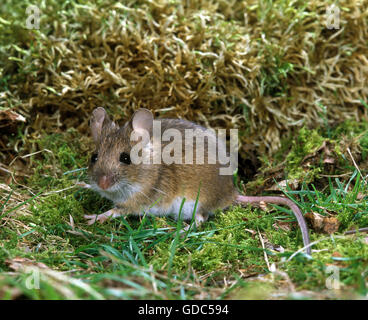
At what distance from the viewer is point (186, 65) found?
4.84 meters

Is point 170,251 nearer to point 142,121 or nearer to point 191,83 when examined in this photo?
point 142,121

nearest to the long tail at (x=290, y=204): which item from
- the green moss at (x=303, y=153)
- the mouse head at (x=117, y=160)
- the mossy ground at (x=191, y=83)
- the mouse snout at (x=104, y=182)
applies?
the mossy ground at (x=191, y=83)

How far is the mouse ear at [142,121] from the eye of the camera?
3727 millimetres

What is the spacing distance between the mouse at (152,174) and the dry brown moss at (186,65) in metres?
0.86

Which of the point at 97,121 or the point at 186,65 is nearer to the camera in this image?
the point at 97,121

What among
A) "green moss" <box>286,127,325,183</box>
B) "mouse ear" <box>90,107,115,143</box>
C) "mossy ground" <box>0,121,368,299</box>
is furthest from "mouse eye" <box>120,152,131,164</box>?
"green moss" <box>286,127,325,183</box>

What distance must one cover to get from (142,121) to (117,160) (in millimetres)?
439

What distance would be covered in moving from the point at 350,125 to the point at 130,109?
272 centimetres

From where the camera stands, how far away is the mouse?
12.3ft

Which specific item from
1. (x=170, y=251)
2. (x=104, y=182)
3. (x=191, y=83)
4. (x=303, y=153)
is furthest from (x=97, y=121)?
(x=303, y=153)
